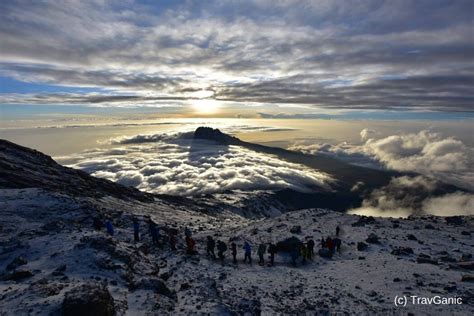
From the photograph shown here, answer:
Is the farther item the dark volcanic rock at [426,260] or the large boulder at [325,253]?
the large boulder at [325,253]

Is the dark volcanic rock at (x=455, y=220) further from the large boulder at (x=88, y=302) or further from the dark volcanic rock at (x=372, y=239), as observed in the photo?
the large boulder at (x=88, y=302)

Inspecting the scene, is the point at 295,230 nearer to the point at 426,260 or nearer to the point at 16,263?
the point at 426,260

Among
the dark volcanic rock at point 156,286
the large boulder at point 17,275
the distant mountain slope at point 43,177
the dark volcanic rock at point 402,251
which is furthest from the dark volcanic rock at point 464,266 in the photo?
the distant mountain slope at point 43,177

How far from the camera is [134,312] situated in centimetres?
1552

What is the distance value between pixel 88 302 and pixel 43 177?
54248mm

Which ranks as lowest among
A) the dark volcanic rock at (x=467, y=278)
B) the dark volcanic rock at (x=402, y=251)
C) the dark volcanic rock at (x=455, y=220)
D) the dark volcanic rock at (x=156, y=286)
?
the dark volcanic rock at (x=455, y=220)

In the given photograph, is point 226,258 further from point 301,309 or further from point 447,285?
point 447,285

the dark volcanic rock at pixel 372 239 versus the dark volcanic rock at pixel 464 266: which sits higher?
the dark volcanic rock at pixel 464 266

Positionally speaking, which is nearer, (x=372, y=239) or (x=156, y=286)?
(x=156, y=286)

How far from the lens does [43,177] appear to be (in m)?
58.9

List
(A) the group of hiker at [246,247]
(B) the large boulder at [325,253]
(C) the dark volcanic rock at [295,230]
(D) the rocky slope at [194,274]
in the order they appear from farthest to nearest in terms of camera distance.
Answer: (C) the dark volcanic rock at [295,230], (B) the large boulder at [325,253], (A) the group of hiker at [246,247], (D) the rocky slope at [194,274]

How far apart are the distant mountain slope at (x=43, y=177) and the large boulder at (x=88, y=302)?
39.9 m

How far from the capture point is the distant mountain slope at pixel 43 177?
51531mm

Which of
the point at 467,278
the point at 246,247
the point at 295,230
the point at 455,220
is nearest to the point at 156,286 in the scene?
the point at 246,247
